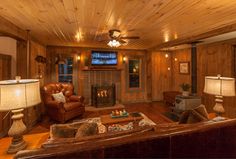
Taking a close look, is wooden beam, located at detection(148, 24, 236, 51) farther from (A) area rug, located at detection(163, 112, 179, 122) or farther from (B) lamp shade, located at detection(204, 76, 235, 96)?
(A) area rug, located at detection(163, 112, 179, 122)

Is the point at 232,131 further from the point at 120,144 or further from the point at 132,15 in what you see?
the point at 132,15

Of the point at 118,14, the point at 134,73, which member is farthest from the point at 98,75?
the point at 118,14

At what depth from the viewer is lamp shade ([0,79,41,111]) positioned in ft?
4.46

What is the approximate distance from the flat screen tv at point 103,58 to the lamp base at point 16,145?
13.8 feet

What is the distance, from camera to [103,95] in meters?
5.45

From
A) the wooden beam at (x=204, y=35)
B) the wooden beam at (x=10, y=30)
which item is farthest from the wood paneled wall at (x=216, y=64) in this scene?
the wooden beam at (x=10, y=30)

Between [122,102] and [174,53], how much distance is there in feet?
11.4

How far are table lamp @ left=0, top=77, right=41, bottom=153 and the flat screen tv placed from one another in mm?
4019

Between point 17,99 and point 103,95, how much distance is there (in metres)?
4.09

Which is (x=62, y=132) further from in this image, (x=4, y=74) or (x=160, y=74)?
(x=160, y=74)

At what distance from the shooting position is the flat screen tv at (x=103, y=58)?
552cm

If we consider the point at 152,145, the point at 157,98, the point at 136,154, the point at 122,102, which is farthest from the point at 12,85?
the point at 157,98

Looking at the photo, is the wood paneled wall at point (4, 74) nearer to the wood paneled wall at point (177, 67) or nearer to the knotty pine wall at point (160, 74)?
the knotty pine wall at point (160, 74)

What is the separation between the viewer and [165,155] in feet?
3.89
